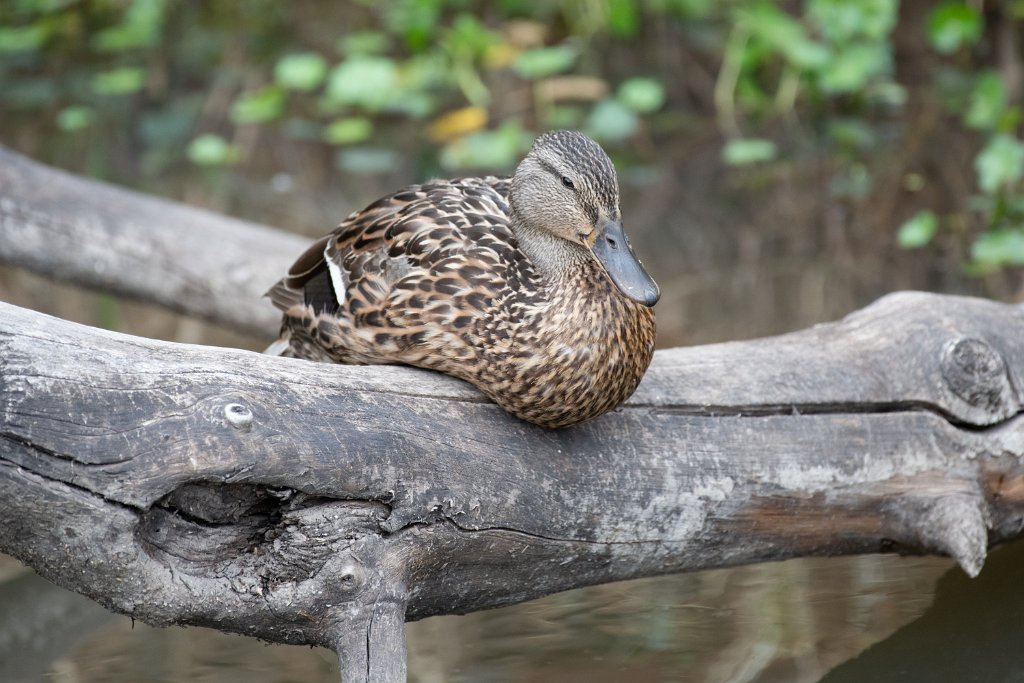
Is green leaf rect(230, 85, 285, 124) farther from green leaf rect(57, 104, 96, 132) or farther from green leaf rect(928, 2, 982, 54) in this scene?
green leaf rect(928, 2, 982, 54)

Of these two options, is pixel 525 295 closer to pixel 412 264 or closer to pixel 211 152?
pixel 412 264

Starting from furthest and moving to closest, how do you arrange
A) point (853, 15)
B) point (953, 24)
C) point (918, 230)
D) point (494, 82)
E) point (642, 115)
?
point (494, 82) < point (642, 115) < point (953, 24) < point (853, 15) < point (918, 230)

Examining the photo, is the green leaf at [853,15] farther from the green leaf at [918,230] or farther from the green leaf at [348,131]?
the green leaf at [348,131]

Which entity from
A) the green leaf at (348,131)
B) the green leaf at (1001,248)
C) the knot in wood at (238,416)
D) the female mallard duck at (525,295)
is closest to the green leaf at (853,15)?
the green leaf at (1001,248)

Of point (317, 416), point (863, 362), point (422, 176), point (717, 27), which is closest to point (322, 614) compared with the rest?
point (317, 416)

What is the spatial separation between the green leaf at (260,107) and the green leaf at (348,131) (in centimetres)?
32

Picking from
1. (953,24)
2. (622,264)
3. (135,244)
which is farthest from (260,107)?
(622,264)

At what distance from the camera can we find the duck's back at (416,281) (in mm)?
2822

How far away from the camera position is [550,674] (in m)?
3.16

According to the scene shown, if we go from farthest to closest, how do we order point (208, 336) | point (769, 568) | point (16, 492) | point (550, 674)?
1. point (208, 336)
2. point (769, 568)
3. point (550, 674)
4. point (16, 492)

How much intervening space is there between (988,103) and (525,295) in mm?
3906

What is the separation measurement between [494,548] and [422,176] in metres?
3.90

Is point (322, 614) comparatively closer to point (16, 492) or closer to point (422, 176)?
point (16, 492)

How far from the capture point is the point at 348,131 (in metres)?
6.60
